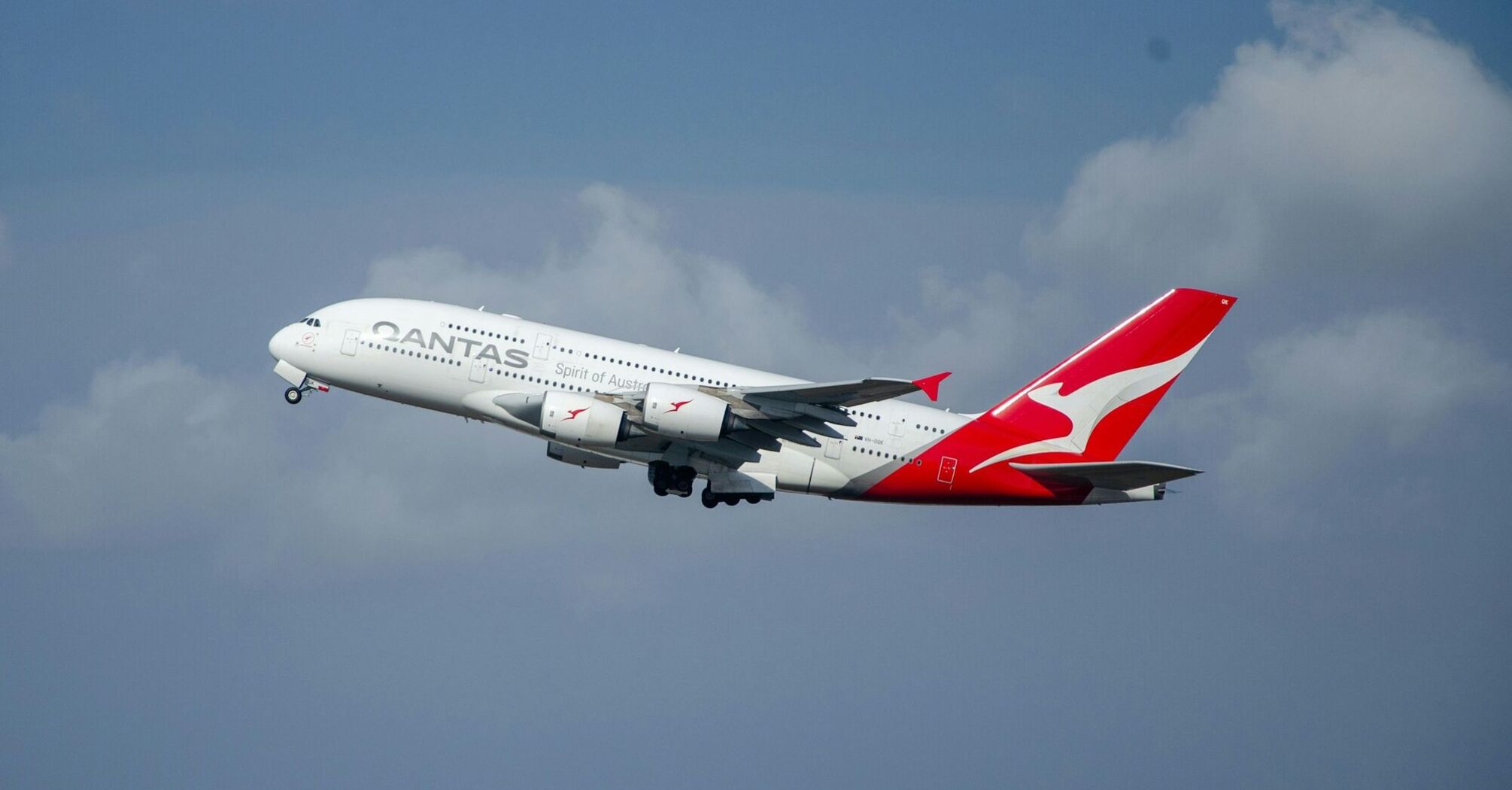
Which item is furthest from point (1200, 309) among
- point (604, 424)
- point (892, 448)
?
point (604, 424)

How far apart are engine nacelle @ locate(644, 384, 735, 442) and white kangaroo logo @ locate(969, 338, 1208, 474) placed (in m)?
12.7

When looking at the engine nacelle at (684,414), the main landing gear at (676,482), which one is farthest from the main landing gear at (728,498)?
the engine nacelle at (684,414)

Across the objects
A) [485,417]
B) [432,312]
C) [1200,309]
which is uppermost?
[1200,309]

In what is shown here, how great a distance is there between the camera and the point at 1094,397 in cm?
5972

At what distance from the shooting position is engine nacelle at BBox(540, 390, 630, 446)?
52.5 metres

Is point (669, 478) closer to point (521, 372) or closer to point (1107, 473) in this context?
point (521, 372)

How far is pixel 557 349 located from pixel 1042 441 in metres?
18.7

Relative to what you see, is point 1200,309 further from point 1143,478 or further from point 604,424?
point 604,424

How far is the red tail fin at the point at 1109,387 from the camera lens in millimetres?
58312

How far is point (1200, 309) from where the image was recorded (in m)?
61.0

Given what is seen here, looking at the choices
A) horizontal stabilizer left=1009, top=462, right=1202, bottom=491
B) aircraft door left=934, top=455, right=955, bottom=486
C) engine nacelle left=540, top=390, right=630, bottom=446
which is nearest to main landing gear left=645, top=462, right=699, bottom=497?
engine nacelle left=540, top=390, right=630, bottom=446

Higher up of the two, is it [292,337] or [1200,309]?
[1200,309]

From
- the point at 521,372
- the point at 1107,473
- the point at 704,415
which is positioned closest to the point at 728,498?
the point at 704,415

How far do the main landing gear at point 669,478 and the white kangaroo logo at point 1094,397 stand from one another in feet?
41.9
